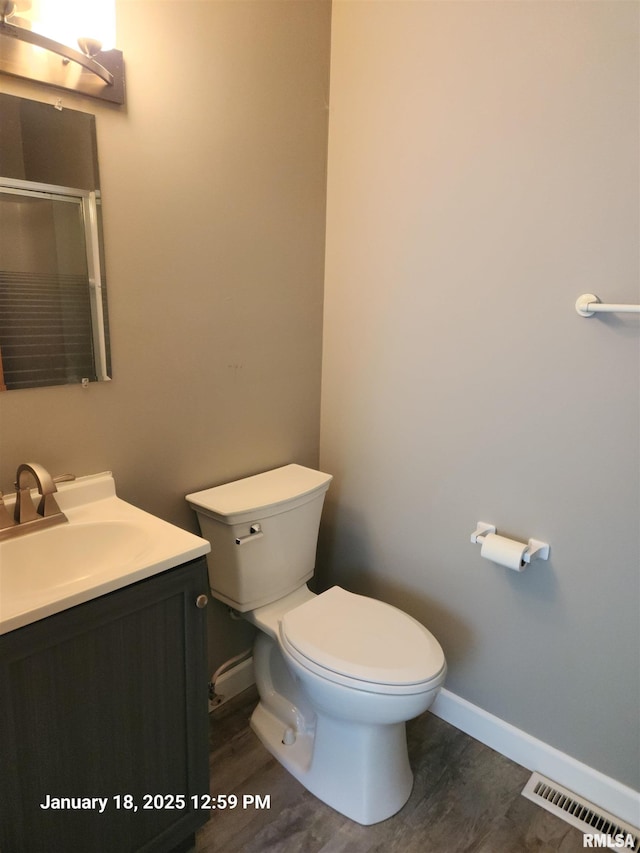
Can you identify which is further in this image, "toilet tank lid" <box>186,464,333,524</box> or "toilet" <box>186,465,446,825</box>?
"toilet tank lid" <box>186,464,333,524</box>

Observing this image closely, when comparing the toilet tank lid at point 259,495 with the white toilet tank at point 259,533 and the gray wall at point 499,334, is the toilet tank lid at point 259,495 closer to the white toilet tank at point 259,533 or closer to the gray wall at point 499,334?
the white toilet tank at point 259,533

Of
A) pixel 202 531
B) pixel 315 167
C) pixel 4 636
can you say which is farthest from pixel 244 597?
pixel 315 167

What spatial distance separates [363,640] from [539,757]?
2.35 feet

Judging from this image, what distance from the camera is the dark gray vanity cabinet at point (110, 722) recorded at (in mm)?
974

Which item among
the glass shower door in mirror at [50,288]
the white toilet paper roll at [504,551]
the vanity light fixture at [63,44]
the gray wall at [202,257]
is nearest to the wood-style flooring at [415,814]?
the gray wall at [202,257]

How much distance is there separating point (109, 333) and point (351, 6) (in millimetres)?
1361

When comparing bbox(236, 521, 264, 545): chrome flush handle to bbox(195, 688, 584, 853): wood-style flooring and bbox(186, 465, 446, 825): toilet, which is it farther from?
bbox(195, 688, 584, 853): wood-style flooring

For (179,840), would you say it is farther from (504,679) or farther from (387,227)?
(387,227)

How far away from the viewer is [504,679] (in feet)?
5.65

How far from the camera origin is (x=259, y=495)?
1.69 m

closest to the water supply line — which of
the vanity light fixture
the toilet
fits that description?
the toilet

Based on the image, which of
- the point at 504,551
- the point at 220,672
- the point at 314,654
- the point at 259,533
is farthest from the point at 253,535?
the point at 504,551

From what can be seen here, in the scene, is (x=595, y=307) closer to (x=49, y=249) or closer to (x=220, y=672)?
(x=49, y=249)

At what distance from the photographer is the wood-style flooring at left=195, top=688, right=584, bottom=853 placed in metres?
1.45
